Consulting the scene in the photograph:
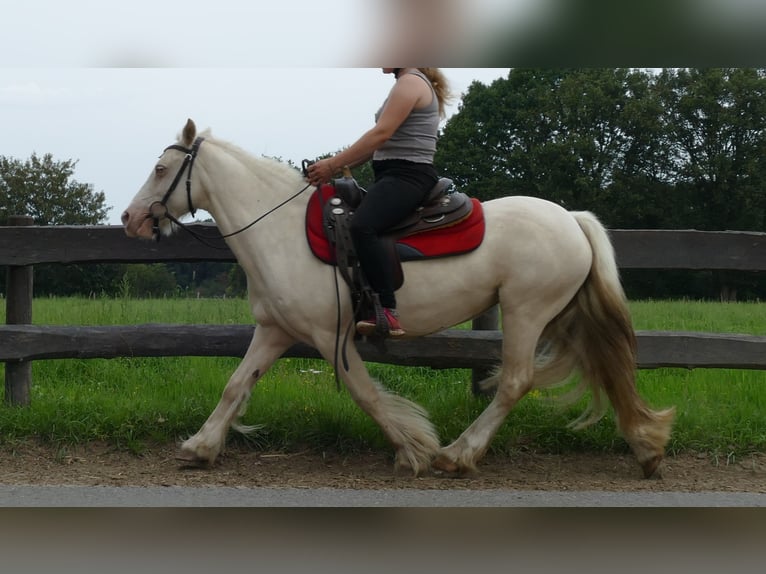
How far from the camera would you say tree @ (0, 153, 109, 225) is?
674 inches

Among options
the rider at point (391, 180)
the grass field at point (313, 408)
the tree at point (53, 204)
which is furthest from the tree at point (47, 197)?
the rider at point (391, 180)

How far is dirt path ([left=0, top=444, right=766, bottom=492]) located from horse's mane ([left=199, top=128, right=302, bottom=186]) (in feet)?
6.30

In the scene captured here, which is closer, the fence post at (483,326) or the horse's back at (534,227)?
the horse's back at (534,227)

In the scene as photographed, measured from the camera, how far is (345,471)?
16.8 feet

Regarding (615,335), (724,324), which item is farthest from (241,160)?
(724,324)

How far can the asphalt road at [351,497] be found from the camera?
3.68 meters

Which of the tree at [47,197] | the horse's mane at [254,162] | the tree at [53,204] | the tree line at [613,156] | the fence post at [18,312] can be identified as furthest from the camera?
the tree line at [613,156]

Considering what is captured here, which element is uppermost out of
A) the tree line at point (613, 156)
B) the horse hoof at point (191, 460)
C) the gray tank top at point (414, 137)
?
the tree line at point (613, 156)

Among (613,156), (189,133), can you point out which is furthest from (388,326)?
(613,156)

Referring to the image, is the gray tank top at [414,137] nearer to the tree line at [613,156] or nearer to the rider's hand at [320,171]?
the rider's hand at [320,171]

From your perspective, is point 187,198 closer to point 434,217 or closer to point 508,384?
point 434,217

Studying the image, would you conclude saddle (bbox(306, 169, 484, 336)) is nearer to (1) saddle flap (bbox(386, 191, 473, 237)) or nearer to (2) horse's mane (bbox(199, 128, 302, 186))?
(1) saddle flap (bbox(386, 191, 473, 237))

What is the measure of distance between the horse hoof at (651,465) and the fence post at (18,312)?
4528 mm

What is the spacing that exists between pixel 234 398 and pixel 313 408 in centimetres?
78
